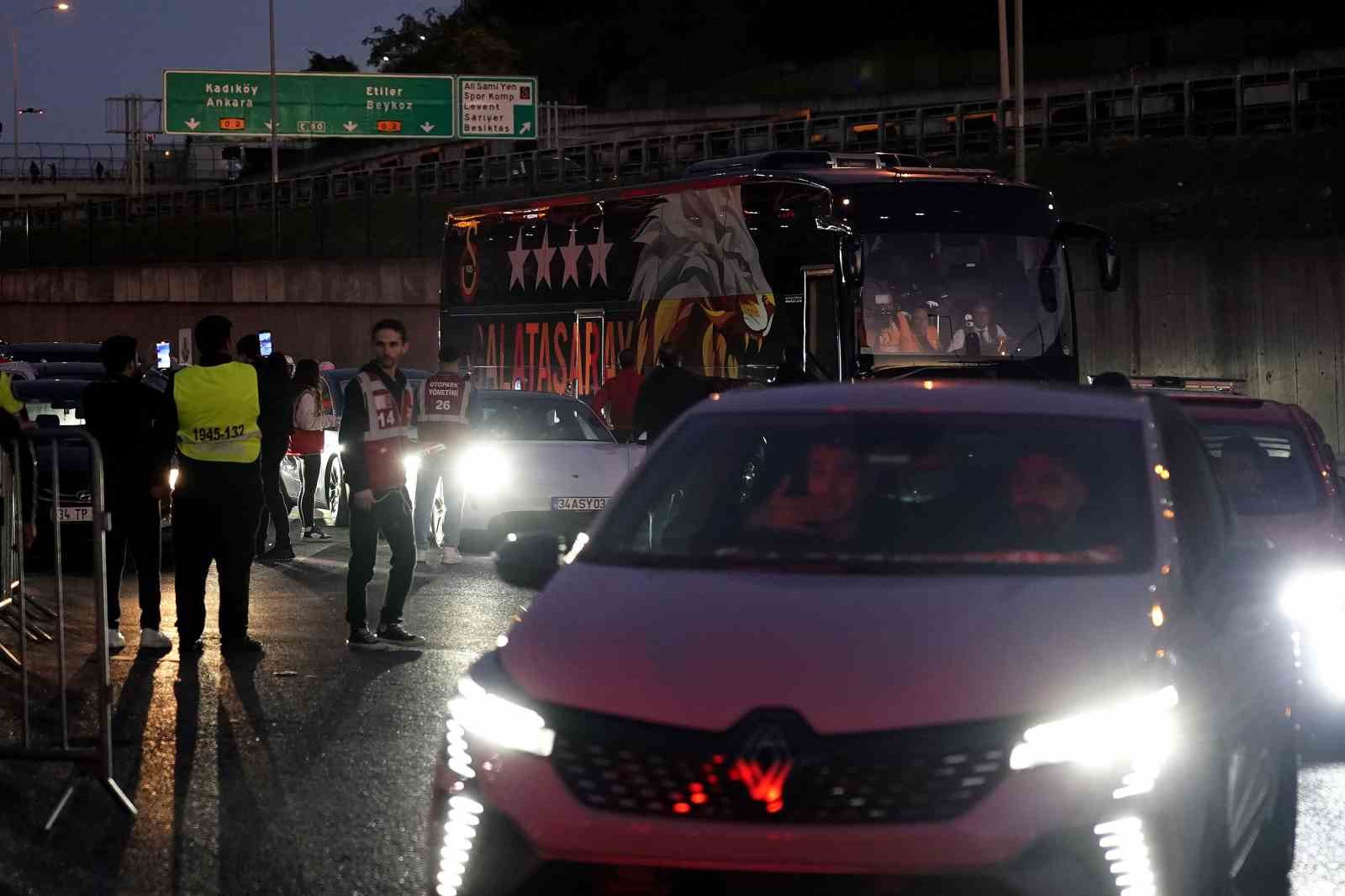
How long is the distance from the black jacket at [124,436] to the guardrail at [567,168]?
33.9 m

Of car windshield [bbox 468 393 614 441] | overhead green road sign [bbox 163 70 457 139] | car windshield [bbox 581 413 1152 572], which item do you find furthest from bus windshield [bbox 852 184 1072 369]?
overhead green road sign [bbox 163 70 457 139]

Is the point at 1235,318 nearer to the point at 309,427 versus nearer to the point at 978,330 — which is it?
the point at 978,330

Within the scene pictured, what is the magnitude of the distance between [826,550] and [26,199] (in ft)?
388

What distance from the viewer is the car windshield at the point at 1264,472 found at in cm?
1003

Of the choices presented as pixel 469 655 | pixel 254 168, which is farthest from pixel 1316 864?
pixel 254 168

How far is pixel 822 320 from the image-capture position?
22.0m

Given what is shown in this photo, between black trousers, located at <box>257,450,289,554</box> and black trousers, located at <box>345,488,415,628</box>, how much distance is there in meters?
4.57

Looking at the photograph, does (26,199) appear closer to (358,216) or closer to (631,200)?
(358,216)

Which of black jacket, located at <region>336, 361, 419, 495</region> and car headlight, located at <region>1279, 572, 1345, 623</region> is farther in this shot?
black jacket, located at <region>336, 361, 419, 495</region>

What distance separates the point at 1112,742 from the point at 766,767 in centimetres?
69

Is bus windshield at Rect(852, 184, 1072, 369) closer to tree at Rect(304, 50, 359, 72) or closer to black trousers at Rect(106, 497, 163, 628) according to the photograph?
black trousers at Rect(106, 497, 163, 628)

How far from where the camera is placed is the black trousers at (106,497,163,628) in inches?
500

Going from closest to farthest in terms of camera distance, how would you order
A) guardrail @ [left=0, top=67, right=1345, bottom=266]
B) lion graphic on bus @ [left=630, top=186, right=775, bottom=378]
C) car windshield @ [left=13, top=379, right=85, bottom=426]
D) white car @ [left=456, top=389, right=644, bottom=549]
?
white car @ [left=456, top=389, right=644, bottom=549] → car windshield @ [left=13, top=379, right=85, bottom=426] → lion graphic on bus @ [left=630, top=186, right=775, bottom=378] → guardrail @ [left=0, top=67, right=1345, bottom=266]

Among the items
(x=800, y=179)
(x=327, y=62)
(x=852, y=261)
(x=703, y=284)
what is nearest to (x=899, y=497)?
(x=852, y=261)
